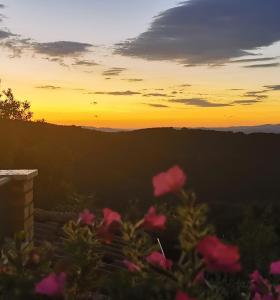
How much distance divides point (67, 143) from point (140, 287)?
54.7 m

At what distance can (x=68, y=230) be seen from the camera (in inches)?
102

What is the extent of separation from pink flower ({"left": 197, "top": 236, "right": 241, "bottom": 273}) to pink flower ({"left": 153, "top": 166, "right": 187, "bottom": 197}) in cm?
19

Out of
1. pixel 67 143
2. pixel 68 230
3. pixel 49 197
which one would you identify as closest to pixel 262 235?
pixel 68 230

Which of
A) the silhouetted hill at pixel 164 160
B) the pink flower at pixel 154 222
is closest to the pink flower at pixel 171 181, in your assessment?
the pink flower at pixel 154 222

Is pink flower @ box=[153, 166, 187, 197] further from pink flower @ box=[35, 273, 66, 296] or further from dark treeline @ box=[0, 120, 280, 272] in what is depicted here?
dark treeline @ box=[0, 120, 280, 272]

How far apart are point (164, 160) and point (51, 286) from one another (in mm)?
57667

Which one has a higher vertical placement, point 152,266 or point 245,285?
point 152,266

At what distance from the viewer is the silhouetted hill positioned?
1783 inches

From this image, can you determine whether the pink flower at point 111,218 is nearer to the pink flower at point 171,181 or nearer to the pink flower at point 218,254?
the pink flower at point 171,181

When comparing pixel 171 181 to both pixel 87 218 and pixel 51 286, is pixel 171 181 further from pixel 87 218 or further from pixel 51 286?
pixel 87 218

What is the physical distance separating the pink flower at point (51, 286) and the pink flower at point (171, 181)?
1.48 ft

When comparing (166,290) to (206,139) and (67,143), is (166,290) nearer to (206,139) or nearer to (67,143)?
(67,143)

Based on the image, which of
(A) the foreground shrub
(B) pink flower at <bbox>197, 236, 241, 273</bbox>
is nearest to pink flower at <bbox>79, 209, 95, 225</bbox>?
(A) the foreground shrub

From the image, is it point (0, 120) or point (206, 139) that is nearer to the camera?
point (0, 120)
